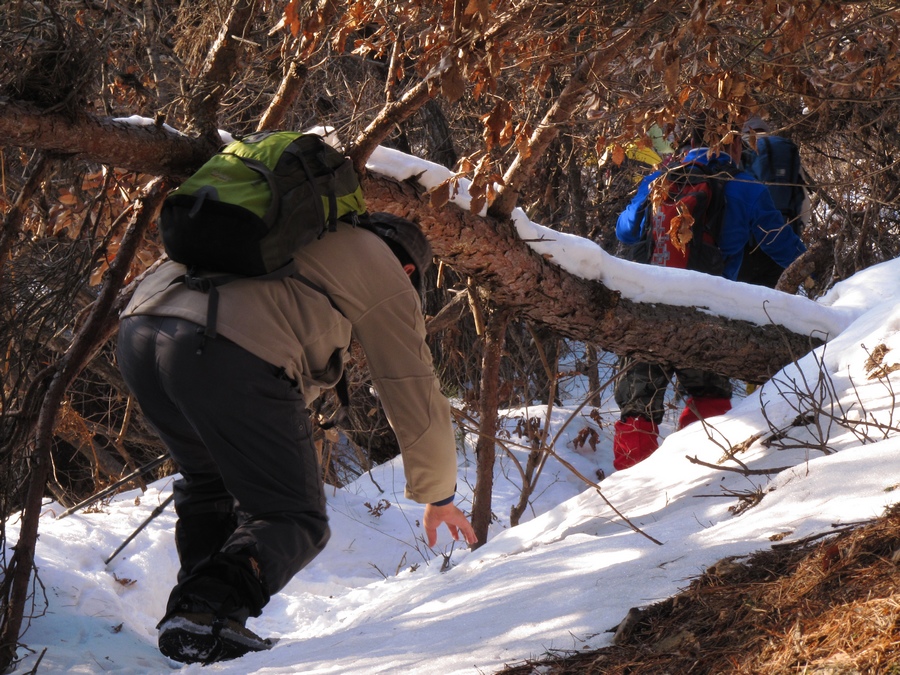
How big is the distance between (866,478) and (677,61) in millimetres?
1337

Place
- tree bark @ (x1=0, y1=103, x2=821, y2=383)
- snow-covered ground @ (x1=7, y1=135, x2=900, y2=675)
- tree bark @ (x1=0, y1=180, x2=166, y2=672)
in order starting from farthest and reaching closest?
tree bark @ (x1=0, y1=180, x2=166, y2=672) < tree bark @ (x1=0, y1=103, x2=821, y2=383) < snow-covered ground @ (x1=7, y1=135, x2=900, y2=675)

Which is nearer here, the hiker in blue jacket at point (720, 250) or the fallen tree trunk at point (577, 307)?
the fallen tree trunk at point (577, 307)

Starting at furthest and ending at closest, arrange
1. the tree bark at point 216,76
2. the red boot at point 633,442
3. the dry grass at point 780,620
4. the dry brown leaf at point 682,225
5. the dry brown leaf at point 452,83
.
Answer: the red boot at point 633,442 → the dry brown leaf at point 682,225 → the tree bark at point 216,76 → the dry brown leaf at point 452,83 → the dry grass at point 780,620

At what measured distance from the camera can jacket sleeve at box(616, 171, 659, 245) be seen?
532cm

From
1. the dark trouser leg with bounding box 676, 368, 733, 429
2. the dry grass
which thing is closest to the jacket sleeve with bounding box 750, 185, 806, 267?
the dark trouser leg with bounding box 676, 368, 733, 429

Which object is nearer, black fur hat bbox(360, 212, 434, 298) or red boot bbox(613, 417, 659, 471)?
black fur hat bbox(360, 212, 434, 298)

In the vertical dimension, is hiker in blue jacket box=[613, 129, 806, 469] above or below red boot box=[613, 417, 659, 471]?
above

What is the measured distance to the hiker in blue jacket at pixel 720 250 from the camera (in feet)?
17.2

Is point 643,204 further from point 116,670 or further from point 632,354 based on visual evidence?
point 116,670

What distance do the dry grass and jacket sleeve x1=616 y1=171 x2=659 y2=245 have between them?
3.42 meters

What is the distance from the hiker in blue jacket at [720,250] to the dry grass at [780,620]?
3.03m

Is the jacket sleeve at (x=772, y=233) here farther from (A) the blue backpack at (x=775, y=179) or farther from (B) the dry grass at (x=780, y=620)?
(B) the dry grass at (x=780, y=620)

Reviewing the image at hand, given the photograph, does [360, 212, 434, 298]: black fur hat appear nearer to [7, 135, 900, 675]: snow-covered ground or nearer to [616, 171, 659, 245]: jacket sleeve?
[7, 135, 900, 675]: snow-covered ground

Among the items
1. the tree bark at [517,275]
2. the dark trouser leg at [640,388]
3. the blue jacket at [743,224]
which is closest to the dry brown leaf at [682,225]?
the tree bark at [517,275]
